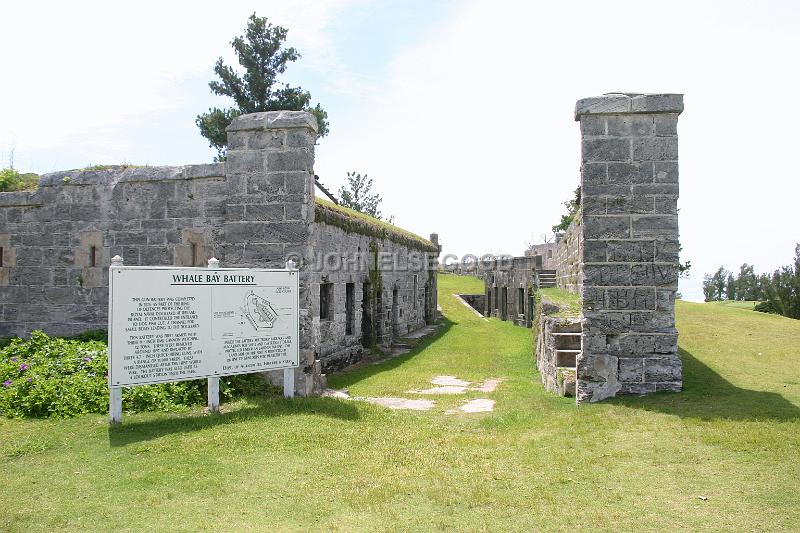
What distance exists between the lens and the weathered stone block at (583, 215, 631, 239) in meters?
7.67

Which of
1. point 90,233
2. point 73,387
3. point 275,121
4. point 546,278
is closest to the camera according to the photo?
point 73,387

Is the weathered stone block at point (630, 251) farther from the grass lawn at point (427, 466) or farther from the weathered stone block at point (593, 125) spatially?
the grass lawn at point (427, 466)

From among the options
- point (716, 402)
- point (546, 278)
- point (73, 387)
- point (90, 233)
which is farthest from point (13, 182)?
point (546, 278)

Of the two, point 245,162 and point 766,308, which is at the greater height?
point 245,162

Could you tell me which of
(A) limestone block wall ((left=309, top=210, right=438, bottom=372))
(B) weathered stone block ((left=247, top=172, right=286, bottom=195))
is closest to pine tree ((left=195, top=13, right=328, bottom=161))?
(A) limestone block wall ((left=309, top=210, right=438, bottom=372))

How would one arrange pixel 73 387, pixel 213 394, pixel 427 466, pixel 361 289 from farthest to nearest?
pixel 361 289
pixel 73 387
pixel 213 394
pixel 427 466

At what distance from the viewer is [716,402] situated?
695cm

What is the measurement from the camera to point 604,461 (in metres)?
5.27

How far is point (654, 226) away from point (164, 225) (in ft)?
24.1

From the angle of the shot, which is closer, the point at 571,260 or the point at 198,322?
the point at 198,322

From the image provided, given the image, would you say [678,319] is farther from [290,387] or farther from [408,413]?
[290,387]

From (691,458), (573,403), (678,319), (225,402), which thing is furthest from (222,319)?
(678,319)

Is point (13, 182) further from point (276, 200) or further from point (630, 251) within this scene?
point (630, 251)

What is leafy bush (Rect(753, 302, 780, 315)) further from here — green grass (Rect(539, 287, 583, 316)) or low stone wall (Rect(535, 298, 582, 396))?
low stone wall (Rect(535, 298, 582, 396))
